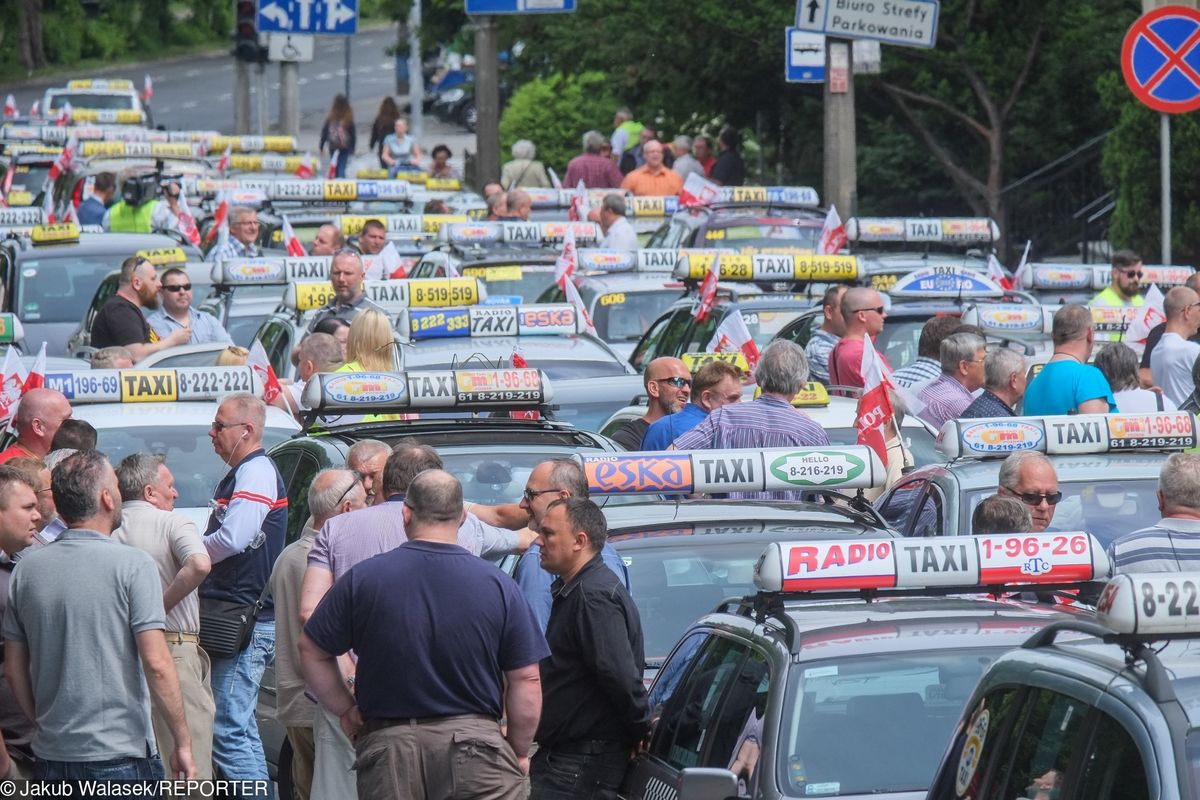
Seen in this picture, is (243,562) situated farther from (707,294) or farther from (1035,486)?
(707,294)

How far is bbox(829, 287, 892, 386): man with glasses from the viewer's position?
11.5 meters

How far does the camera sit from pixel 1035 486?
772cm

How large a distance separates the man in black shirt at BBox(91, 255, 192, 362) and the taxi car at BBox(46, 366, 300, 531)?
367 centimetres

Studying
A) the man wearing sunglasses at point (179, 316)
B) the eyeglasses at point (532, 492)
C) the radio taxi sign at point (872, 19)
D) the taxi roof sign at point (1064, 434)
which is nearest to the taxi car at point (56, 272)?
the man wearing sunglasses at point (179, 316)

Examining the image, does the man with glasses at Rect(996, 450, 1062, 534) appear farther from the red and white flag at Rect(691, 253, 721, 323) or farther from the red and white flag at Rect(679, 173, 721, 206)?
the red and white flag at Rect(679, 173, 721, 206)

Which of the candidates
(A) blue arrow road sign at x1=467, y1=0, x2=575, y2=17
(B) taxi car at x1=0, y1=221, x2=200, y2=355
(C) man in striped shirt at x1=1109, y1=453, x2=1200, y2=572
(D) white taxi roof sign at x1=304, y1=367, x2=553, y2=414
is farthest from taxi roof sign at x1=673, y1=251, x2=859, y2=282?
(A) blue arrow road sign at x1=467, y1=0, x2=575, y2=17

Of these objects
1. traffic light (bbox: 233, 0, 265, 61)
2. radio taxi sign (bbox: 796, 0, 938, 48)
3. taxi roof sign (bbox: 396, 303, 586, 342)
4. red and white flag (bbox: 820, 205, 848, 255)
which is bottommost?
taxi roof sign (bbox: 396, 303, 586, 342)

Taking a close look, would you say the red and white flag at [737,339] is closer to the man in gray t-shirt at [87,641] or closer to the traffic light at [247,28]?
the man in gray t-shirt at [87,641]

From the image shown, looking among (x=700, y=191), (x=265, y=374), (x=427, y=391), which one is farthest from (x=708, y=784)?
(x=700, y=191)

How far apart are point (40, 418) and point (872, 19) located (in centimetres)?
1051

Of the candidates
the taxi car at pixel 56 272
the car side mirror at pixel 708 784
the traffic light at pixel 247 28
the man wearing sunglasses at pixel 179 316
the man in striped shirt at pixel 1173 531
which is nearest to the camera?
the car side mirror at pixel 708 784

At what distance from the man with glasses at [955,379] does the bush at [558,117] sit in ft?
87.0

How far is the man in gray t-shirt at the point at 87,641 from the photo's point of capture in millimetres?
6484

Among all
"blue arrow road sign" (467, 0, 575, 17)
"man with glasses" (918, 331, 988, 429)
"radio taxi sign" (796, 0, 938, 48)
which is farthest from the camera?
"blue arrow road sign" (467, 0, 575, 17)
